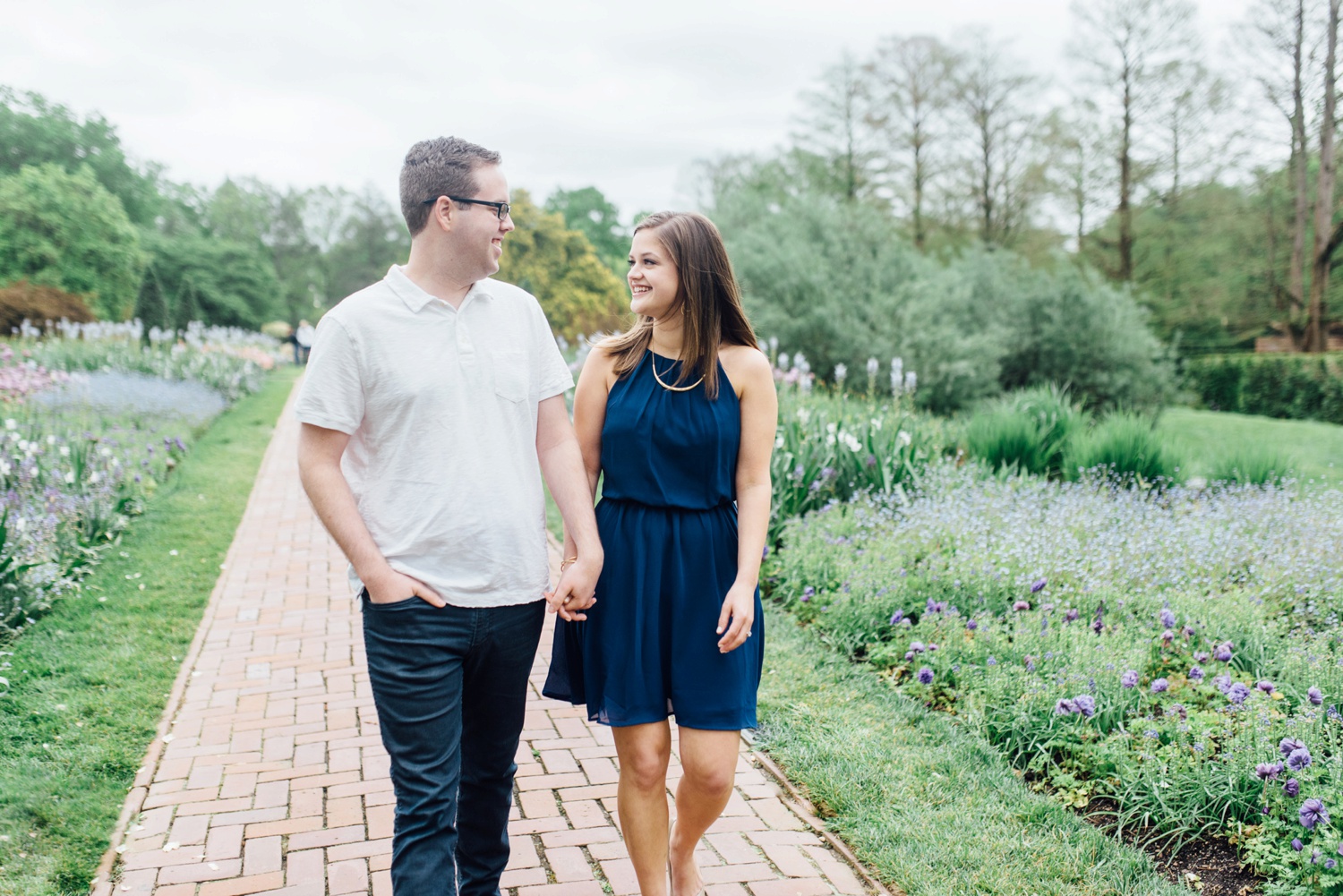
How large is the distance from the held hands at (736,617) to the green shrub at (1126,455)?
212 inches

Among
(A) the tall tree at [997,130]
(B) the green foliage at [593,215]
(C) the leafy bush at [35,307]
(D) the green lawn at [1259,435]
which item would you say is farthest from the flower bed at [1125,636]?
(B) the green foliage at [593,215]

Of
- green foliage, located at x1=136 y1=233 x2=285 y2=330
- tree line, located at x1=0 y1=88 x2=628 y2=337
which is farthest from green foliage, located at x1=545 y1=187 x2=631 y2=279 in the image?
green foliage, located at x1=136 y1=233 x2=285 y2=330

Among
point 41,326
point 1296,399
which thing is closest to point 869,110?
point 1296,399

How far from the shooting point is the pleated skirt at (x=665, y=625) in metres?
2.21

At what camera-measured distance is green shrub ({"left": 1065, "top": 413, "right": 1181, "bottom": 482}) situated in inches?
274

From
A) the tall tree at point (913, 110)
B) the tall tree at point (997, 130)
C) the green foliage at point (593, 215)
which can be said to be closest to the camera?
the tall tree at point (997, 130)

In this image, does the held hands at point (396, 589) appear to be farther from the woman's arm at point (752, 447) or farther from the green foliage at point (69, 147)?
the green foliage at point (69, 147)

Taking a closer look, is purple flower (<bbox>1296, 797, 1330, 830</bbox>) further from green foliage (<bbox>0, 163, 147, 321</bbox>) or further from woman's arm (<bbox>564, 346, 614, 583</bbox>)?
green foliage (<bbox>0, 163, 147, 321</bbox>)

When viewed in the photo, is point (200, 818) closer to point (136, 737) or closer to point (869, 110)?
point (136, 737)

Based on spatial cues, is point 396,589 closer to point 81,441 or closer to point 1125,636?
point 1125,636

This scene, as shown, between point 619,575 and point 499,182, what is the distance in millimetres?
946

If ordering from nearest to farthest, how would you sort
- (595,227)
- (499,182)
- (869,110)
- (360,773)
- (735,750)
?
1. (499,182)
2. (735,750)
3. (360,773)
4. (869,110)
5. (595,227)

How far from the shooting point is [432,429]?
1875 mm

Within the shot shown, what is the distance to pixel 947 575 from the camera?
445 cm
